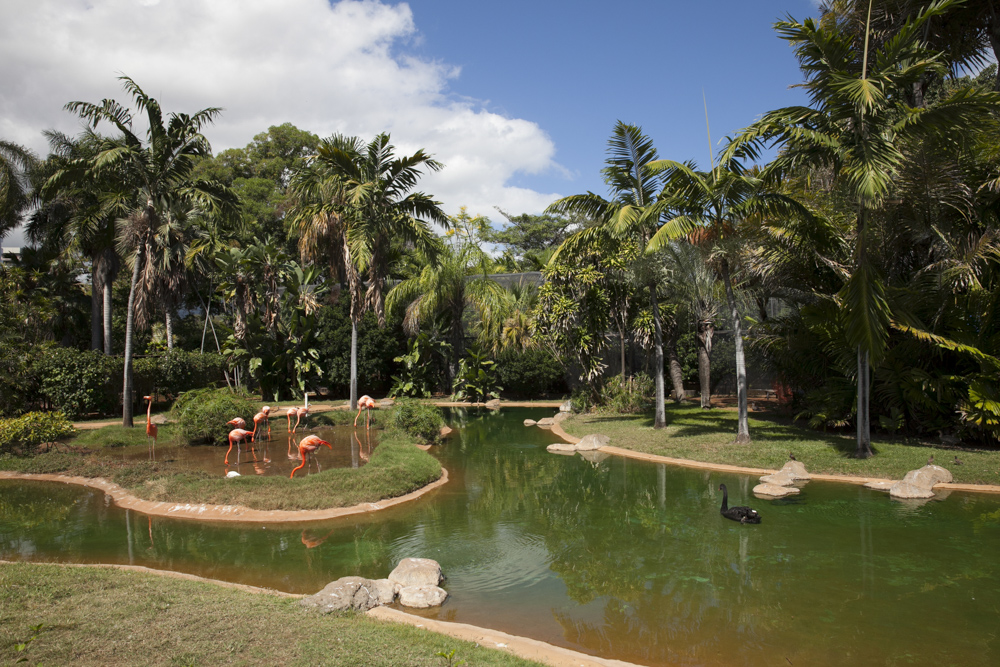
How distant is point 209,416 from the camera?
45.5 feet

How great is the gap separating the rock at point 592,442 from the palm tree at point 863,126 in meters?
5.21

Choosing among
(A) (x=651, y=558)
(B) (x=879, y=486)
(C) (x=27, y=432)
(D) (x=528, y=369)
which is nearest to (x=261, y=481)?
(A) (x=651, y=558)

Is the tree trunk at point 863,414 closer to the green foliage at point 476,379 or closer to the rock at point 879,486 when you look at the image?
the rock at point 879,486

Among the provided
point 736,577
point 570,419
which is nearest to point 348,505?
point 736,577

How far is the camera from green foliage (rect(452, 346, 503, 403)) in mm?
23031

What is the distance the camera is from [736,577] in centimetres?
660

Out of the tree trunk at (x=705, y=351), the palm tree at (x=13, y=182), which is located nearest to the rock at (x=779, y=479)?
the tree trunk at (x=705, y=351)

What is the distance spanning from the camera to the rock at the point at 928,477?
→ 9.56 meters

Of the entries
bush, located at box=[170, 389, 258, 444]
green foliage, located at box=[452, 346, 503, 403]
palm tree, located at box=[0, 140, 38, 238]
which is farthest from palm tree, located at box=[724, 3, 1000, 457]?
palm tree, located at box=[0, 140, 38, 238]

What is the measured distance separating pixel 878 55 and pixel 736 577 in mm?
8886

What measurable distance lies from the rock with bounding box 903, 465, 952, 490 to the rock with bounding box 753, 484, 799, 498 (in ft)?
5.60

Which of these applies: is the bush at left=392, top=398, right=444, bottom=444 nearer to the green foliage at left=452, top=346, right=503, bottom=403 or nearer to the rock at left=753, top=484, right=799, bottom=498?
the rock at left=753, top=484, right=799, bottom=498

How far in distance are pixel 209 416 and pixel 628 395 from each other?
11401 millimetres

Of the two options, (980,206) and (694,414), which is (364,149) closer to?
(694,414)
